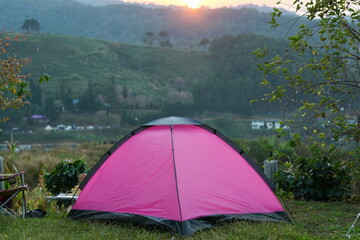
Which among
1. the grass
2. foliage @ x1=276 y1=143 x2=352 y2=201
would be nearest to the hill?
foliage @ x1=276 y1=143 x2=352 y2=201

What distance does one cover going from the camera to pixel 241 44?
6512 cm

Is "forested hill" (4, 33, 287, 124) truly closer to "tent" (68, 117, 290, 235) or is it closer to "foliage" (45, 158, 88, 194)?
"foliage" (45, 158, 88, 194)

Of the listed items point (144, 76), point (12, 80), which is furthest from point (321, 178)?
point (144, 76)

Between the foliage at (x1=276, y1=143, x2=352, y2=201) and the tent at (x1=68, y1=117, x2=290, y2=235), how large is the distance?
126cm

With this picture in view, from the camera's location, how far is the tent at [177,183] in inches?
161

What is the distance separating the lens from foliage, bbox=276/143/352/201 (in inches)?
223

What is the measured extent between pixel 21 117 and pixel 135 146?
4620cm

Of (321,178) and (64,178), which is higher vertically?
(321,178)

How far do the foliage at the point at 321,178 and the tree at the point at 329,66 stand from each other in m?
0.46

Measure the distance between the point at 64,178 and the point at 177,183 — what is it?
2.79m

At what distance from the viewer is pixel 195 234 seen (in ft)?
12.6

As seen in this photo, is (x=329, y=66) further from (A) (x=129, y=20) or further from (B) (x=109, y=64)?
(A) (x=129, y=20)

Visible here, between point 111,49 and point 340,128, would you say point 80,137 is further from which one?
point 340,128

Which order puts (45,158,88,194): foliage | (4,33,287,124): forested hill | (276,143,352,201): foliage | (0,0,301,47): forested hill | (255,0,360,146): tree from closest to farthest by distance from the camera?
(255,0,360,146): tree
(276,143,352,201): foliage
(45,158,88,194): foliage
(4,33,287,124): forested hill
(0,0,301,47): forested hill
